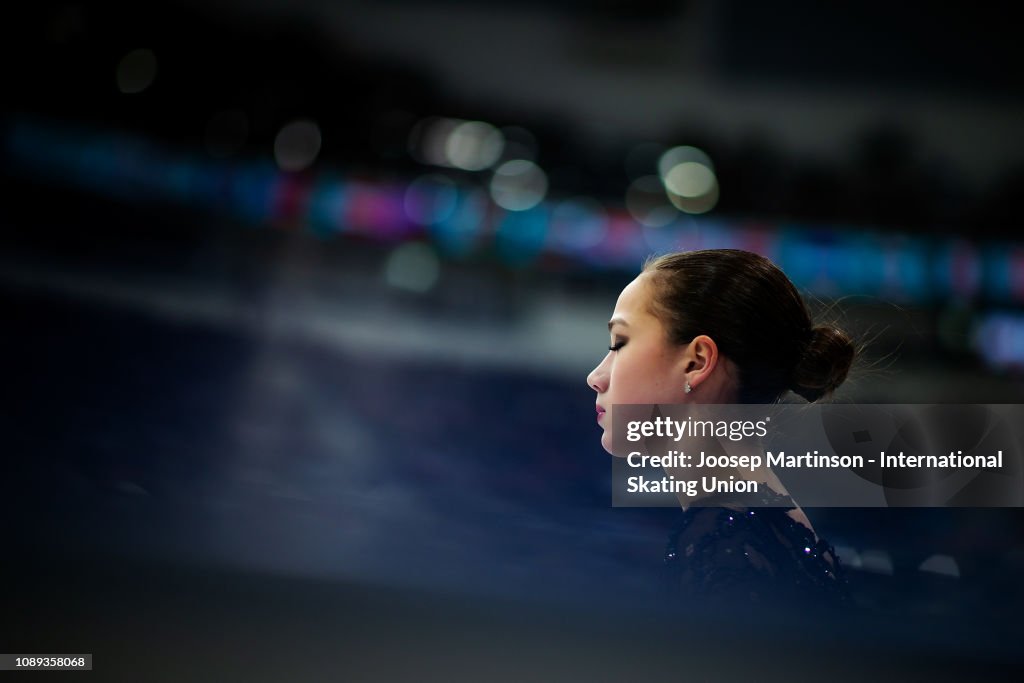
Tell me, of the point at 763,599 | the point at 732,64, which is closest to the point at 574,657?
the point at 763,599

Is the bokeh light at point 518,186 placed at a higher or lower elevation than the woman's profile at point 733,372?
higher

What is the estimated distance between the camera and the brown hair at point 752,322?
88 cm

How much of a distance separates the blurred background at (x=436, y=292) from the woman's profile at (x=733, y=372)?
86 millimetres

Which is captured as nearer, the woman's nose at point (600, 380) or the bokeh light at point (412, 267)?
the woman's nose at point (600, 380)

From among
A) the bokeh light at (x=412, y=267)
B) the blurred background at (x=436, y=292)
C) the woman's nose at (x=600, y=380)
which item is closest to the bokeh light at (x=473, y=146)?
the blurred background at (x=436, y=292)

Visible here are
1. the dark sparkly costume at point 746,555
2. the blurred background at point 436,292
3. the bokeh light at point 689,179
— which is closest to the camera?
the dark sparkly costume at point 746,555

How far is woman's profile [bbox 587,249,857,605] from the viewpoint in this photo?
872mm

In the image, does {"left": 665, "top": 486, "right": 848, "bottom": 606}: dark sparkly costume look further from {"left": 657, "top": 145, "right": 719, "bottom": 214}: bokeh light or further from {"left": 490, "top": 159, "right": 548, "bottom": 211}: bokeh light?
{"left": 657, "top": 145, "right": 719, "bottom": 214}: bokeh light

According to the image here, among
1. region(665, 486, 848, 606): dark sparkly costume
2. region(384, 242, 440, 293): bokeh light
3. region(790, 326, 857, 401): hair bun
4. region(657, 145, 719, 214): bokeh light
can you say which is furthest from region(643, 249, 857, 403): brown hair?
region(657, 145, 719, 214): bokeh light

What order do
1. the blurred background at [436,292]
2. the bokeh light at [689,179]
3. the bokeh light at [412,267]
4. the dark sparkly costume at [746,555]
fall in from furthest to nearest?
the bokeh light at [689,179]
the bokeh light at [412,267]
the blurred background at [436,292]
the dark sparkly costume at [746,555]

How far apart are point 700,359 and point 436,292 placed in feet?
11.1

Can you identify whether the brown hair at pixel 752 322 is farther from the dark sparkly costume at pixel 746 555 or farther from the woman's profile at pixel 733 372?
the dark sparkly costume at pixel 746 555

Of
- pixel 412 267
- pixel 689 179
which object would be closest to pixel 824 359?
pixel 412 267

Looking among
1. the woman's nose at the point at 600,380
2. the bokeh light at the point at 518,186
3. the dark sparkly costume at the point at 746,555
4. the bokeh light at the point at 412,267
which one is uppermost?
the bokeh light at the point at 518,186
